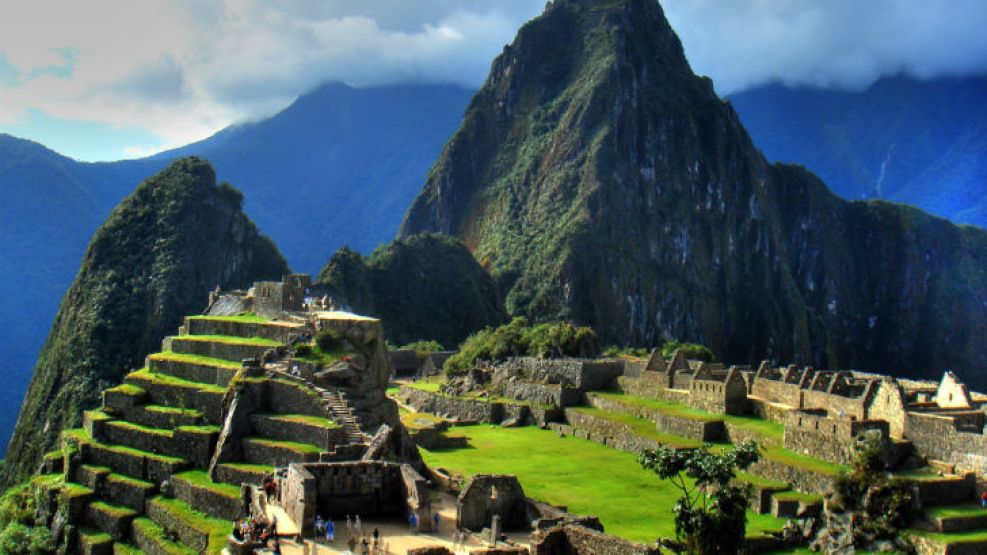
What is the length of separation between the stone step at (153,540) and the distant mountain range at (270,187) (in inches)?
2749

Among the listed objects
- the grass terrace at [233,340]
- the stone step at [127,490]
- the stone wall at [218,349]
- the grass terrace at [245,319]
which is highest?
the grass terrace at [245,319]

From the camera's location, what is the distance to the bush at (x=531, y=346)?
73.2 meters

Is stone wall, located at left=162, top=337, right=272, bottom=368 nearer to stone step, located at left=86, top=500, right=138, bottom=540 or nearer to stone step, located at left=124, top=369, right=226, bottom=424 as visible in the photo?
stone step, located at left=124, top=369, right=226, bottom=424

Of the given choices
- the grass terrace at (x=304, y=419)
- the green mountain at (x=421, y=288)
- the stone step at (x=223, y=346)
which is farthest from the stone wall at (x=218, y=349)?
the green mountain at (x=421, y=288)

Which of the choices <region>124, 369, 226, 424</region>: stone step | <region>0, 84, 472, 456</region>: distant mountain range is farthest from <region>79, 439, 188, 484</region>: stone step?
<region>0, 84, 472, 456</region>: distant mountain range

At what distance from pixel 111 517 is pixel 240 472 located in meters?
6.31

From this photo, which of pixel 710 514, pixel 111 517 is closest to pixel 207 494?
pixel 111 517

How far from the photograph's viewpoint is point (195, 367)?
40875mm

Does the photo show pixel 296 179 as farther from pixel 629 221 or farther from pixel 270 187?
Answer: pixel 629 221

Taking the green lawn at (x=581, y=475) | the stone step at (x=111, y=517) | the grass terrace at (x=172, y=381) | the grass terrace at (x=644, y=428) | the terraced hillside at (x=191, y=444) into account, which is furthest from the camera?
the grass terrace at (x=644, y=428)

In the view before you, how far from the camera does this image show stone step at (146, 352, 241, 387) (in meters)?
39.1

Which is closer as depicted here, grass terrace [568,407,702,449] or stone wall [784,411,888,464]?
stone wall [784,411,888,464]

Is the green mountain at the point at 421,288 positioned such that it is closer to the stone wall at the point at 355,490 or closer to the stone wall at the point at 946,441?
the stone wall at the point at 946,441

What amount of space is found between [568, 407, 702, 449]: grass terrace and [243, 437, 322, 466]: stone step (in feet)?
52.8
